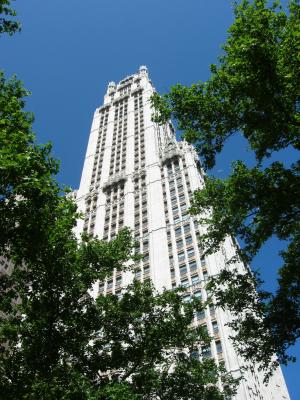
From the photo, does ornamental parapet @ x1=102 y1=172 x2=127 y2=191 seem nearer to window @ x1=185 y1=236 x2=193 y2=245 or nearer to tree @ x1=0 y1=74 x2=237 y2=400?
window @ x1=185 y1=236 x2=193 y2=245

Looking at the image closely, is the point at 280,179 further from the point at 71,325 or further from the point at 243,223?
the point at 71,325

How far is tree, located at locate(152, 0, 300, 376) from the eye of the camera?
702 inches

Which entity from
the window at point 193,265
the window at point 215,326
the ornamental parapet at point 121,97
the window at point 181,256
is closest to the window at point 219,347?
the window at point 215,326

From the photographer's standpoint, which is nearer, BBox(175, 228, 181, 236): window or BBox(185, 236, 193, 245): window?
BBox(185, 236, 193, 245): window

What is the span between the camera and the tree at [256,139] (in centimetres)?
Answer: 1783

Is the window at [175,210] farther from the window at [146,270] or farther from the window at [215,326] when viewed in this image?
the window at [215,326]

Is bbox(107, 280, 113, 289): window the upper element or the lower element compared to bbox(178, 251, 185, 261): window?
lower

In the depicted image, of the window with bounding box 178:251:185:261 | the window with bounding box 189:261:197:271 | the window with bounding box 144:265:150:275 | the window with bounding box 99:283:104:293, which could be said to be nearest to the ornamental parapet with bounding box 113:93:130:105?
the window with bounding box 178:251:185:261

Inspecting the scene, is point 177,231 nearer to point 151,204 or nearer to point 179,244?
point 179,244

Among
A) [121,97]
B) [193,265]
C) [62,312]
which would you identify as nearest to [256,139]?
[62,312]

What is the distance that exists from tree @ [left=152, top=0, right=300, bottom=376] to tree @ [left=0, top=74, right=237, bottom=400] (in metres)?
3.96

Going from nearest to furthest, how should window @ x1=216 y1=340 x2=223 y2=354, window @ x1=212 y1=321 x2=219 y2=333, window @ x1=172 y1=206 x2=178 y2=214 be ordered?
window @ x1=216 y1=340 x2=223 y2=354, window @ x1=212 y1=321 x2=219 y2=333, window @ x1=172 y1=206 x2=178 y2=214

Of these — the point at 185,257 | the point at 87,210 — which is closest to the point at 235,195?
the point at 185,257

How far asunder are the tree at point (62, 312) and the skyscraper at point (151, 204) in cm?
1453
